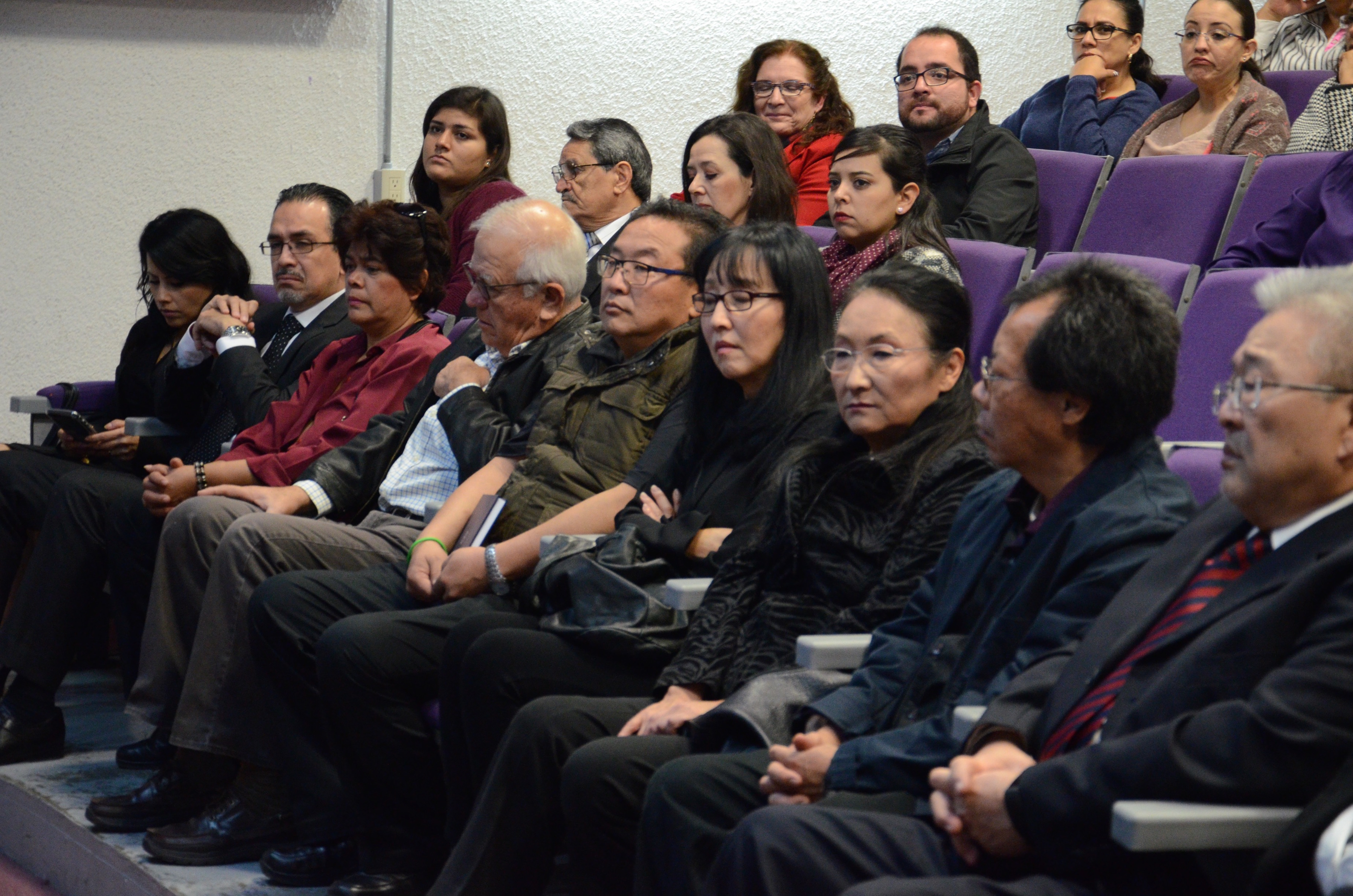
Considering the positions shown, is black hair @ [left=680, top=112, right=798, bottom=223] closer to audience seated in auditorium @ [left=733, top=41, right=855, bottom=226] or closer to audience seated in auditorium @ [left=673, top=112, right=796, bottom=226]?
audience seated in auditorium @ [left=673, top=112, right=796, bottom=226]

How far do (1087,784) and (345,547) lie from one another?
1.68m

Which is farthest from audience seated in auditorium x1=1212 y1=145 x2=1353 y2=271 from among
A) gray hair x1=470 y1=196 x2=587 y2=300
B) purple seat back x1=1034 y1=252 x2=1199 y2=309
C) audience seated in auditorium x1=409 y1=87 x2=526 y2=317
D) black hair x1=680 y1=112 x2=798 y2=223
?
audience seated in auditorium x1=409 y1=87 x2=526 y2=317

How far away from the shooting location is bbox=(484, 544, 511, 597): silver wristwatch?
228 cm

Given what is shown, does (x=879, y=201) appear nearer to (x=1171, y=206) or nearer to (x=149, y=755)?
(x=1171, y=206)

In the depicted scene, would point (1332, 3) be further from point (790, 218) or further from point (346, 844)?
point (346, 844)

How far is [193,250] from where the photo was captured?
3.52 meters

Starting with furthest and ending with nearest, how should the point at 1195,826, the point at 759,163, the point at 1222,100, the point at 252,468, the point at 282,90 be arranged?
the point at 282,90 → the point at 1222,100 → the point at 759,163 → the point at 252,468 → the point at 1195,826

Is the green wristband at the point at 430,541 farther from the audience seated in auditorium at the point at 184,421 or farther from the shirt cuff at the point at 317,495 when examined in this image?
the audience seated in auditorium at the point at 184,421

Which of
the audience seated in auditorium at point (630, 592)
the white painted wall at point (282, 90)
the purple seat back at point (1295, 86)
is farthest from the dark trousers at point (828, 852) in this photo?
the white painted wall at point (282, 90)

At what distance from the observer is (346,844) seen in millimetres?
2307

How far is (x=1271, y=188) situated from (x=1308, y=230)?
17 cm

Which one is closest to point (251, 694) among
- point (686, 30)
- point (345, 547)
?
point (345, 547)

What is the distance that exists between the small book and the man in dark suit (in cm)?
108

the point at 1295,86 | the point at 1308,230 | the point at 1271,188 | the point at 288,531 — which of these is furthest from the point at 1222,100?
the point at 288,531
